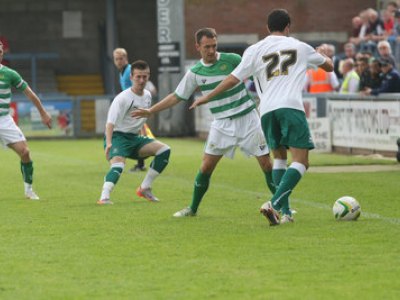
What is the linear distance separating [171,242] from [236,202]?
3.84 m

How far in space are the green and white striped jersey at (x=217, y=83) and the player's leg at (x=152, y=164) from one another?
2.09m

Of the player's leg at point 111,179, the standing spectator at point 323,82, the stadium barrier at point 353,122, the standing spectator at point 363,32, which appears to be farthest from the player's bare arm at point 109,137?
the standing spectator at point 363,32

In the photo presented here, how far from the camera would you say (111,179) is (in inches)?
552

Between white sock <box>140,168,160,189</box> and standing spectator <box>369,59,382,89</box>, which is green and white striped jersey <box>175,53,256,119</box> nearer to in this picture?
white sock <box>140,168,160,189</box>

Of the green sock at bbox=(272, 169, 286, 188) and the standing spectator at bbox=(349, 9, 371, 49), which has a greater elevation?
the green sock at bbox=(272, 169, 286, 188)

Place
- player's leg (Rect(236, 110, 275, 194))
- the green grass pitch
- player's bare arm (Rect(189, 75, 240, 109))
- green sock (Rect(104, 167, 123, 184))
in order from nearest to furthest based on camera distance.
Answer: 1. the green grass pitch
2. player's bare arm (Rect(189, 75, 240, 109))
3. player's leg (Rect(236, 110, 275, 194))
4. green sock (Rect(104, 167, 123, 184))

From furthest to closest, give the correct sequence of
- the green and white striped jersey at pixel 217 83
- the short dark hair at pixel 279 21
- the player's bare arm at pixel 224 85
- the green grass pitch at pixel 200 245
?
the green and white striped jersey at pixel 217 83
the player's bare arm at pixel 224 85
the short dark hair at pixel 279 21
the green grass pitch at pixel 200 245

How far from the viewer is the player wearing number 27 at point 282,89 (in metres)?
10.8

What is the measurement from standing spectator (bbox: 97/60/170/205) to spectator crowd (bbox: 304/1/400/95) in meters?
4.23

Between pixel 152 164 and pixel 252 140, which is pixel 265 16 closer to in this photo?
pixel 152 164

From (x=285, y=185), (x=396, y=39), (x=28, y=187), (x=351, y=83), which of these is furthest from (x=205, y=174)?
(x=396, y=39)

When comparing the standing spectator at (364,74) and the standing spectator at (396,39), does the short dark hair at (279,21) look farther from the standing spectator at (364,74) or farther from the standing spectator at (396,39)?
the standing spectator at (396,39)

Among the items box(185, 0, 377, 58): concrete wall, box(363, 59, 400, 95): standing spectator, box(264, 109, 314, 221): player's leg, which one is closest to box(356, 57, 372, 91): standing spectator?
box(363, 59, 400, 95): standing spectator

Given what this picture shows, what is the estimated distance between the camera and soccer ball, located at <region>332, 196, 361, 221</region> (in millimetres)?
11398
